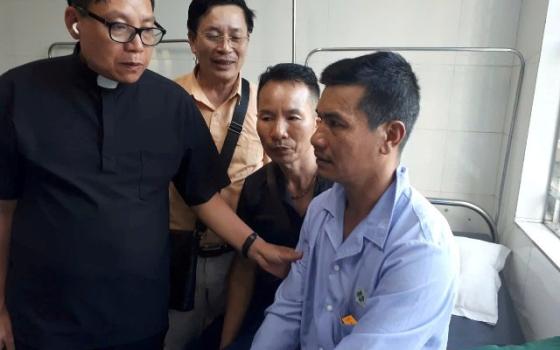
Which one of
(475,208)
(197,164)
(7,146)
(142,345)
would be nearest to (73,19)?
(7,146)

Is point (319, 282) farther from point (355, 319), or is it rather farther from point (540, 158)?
point (540, 158)

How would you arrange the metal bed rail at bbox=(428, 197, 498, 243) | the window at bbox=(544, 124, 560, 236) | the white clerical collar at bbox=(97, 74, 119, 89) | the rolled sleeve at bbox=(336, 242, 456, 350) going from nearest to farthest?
1. the rolled sleeve at bbox=(336, 242, 456, 350)
2. the white clerical collar at bbox=(97, 74, 119, 89)
3. the window at bbox=(544, 124, 560, 236)
4. the metal bed rail at bbox=(428, 197, 498, 243)

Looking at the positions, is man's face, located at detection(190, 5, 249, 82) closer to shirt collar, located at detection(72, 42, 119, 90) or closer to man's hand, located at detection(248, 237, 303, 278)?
shirt collar, located at detection(72, 42, 119, 90)

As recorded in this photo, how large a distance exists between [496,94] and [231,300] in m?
1.68

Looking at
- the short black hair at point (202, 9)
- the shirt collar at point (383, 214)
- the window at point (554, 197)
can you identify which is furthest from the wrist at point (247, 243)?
the window at point (554, 197)

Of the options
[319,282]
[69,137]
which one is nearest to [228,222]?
[319,282]

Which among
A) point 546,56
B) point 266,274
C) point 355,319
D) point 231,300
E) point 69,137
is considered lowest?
point 231,300

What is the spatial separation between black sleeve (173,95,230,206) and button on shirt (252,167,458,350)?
0.36m

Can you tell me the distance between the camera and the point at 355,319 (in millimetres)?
925

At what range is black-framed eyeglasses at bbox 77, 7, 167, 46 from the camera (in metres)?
0.95

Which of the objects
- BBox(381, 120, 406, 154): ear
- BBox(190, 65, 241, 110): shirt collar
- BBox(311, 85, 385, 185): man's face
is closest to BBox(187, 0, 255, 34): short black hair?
BBox(190, 65, 241, 110): shirt collar

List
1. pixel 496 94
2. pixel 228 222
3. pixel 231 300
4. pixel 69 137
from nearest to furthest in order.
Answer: pixel 69 137 → pixel 228 222 → pixel 231 300 → pixel 496 94

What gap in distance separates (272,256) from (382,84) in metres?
0.60

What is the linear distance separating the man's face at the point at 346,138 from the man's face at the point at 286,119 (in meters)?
0.26
